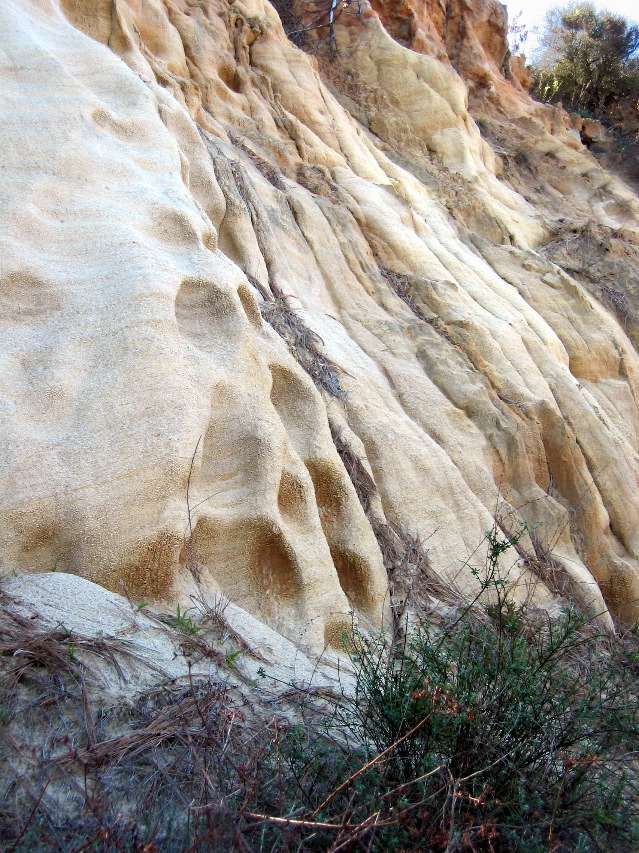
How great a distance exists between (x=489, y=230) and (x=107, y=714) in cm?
1008

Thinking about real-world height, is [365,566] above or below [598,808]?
below

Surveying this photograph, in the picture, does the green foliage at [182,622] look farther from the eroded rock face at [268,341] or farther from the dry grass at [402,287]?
the dry grass at [402,287]

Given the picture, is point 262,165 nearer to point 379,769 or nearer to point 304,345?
point 304,345

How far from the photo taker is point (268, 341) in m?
5.19

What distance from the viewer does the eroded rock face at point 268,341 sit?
394 centimetres

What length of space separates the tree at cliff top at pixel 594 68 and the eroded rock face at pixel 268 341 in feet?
34.4

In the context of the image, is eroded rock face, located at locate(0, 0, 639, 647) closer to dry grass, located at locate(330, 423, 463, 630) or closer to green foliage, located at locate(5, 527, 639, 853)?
dry grass, located at locate(330, 423, 463, 630)

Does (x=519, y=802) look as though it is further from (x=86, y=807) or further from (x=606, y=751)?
(x=86, y=807)

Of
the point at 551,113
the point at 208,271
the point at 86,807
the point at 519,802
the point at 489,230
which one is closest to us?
the point at 86,807

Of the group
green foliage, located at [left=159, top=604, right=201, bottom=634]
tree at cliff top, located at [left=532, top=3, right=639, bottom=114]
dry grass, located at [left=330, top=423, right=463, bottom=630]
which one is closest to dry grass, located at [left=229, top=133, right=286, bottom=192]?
dry grass, located at [left=330, top=423, right=463, bottom=630]

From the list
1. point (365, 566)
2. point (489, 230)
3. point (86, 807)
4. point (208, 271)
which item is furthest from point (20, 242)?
point (489, 230)

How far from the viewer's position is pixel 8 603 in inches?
124

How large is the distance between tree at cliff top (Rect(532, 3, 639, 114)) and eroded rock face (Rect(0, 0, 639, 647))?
34.4 ft

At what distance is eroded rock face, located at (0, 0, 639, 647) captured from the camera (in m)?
3.94
